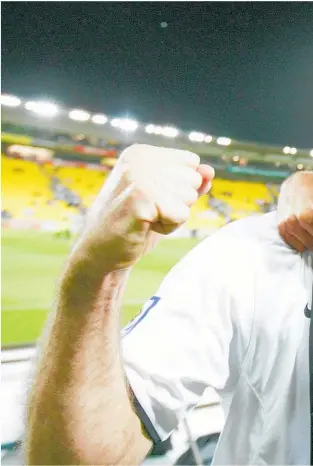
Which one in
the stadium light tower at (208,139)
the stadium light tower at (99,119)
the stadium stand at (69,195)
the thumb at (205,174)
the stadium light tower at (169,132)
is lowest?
the stadium stand at (69,195)

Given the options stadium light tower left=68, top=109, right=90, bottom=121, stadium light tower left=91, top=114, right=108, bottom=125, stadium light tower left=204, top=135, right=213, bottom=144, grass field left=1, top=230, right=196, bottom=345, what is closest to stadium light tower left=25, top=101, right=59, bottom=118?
stadium light tower left=68, top=109, right=90, bottom=121

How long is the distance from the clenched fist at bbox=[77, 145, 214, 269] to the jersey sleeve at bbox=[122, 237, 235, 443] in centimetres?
19

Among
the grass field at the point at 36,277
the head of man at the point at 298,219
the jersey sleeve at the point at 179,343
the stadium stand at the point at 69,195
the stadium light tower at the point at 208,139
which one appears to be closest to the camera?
the jersey sleeve at the point at 179,343

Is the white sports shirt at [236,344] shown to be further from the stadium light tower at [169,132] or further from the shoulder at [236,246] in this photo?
the stadium light tower at [169,132]

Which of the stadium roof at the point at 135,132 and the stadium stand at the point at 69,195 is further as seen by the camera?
the stadium stand at the point at 69,195

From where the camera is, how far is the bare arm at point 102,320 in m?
0.34

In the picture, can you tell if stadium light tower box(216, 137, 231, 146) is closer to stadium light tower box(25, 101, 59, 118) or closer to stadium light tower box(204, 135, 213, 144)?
stadium light tower box(204, 135, 213, 144)

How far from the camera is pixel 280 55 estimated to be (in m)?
1.52

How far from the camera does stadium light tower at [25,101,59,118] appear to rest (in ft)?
13.3

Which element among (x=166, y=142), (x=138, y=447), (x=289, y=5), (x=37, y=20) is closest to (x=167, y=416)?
(x=138, y=447)

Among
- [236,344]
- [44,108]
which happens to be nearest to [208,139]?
[44,108]

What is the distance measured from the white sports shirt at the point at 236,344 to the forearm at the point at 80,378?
0.07 m

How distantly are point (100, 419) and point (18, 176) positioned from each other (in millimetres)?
6027

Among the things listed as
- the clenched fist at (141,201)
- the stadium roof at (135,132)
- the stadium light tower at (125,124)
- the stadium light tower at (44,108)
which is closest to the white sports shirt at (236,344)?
the clenched fist at (141,201)
